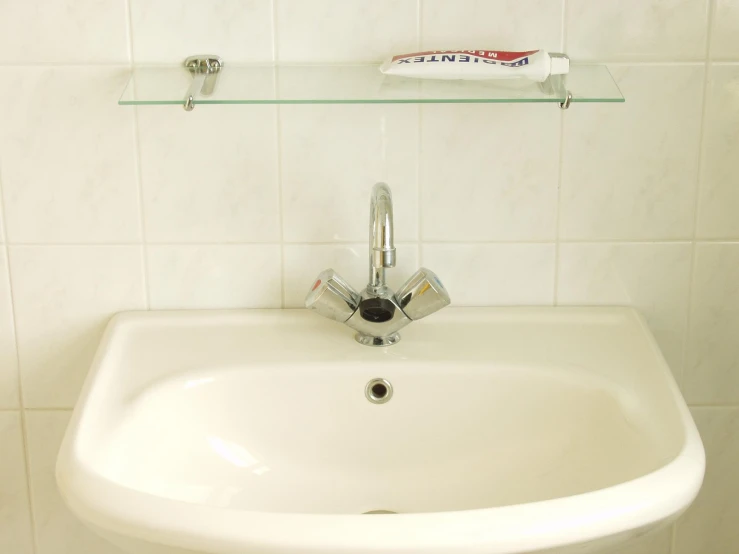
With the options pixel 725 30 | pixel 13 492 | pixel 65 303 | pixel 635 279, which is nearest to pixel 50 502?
pixel 13 492

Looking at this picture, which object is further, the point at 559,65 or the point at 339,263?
the point at 339,263

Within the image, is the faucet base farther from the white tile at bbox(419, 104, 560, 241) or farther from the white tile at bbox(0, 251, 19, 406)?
the white tile at bbox(0, 251, 19, 406)

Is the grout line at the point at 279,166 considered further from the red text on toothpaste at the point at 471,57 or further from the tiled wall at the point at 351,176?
the red text on toothpaste at the point at 471,57

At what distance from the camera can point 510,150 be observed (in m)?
1.13

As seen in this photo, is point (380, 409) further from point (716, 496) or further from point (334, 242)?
point (716, 496)

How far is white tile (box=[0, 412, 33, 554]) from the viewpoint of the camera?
123 cm

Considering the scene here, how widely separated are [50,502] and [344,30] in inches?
30.2

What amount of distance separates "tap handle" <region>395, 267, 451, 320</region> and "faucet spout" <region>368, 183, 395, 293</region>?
0.12ft

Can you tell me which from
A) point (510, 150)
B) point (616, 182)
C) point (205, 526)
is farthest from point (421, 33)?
point (205, 526)

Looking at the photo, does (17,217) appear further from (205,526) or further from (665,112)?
(665,112)

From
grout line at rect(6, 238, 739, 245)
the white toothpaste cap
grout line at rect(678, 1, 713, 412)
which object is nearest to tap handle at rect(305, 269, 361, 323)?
grout line at rect(6, 238, 739, 245)

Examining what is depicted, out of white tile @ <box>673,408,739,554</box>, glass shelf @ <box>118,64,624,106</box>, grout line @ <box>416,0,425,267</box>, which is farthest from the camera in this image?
white tile @ <box>673,408,739,554</box>

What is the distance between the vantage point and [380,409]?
1079mm

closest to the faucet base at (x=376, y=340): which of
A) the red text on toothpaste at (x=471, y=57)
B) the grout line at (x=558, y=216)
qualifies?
the grout line at (x=558, y=216)
